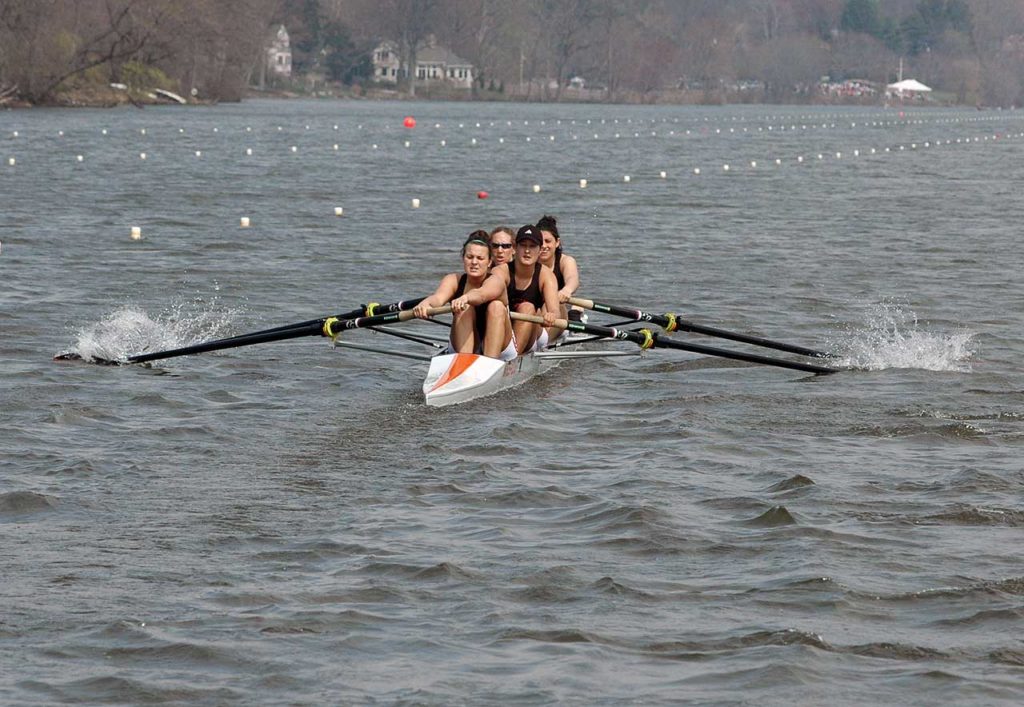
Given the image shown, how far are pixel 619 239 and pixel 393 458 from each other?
711 inches

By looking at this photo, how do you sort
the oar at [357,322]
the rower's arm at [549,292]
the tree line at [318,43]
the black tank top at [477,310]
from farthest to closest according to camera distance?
the tree line at [318,43], the rower's arm at [549,292], the black tank top at [477,310], the oar at [357,322]

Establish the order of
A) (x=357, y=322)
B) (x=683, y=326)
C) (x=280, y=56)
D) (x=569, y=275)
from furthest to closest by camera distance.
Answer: (x=280, y=56)
(x=569, y=275)
(x=683, y=326)
(x=357, y=322)

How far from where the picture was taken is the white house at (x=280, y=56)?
16488 cm

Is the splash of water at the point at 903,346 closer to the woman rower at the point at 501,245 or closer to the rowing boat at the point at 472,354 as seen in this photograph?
the rowing boat at the point at 472,354

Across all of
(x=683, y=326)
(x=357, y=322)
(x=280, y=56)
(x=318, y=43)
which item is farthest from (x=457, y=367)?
(x=280, y=56)

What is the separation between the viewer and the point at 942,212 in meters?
36.7

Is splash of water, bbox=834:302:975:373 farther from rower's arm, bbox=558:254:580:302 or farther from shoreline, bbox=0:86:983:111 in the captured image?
shoreline, bbox=0:86:983:111

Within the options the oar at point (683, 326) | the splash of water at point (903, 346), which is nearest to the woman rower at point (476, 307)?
the oar at point (683, 326)

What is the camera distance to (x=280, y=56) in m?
173

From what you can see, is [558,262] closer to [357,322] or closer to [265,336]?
[357,322]

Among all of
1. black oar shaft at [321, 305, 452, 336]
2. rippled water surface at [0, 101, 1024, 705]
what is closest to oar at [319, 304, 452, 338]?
black oar shaft at [321, 305, 452, 336]

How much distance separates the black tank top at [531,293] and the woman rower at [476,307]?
0.42 meters

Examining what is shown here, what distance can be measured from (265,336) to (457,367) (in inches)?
70.2

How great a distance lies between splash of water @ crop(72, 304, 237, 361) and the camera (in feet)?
53.8
